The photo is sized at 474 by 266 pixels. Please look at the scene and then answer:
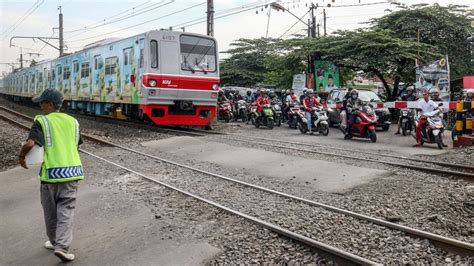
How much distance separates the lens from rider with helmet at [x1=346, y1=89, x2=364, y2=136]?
13.0m

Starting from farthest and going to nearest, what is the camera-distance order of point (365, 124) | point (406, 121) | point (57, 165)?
point (406, 121) → point (365, 124) → point (57, 165)

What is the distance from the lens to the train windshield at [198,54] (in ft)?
45.1

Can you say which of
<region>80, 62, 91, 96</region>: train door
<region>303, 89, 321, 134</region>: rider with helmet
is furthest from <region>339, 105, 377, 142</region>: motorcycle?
<region>80, 62, 91, 96</region>: train door

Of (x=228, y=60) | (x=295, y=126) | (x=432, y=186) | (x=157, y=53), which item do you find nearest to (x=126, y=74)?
(x=157, y=53)

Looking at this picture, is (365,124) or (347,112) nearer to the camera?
Result: (365,124)

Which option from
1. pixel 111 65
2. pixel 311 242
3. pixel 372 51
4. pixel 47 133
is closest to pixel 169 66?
pixel 111 65

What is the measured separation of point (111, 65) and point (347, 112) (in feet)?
26.3

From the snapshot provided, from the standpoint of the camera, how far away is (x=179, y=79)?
1351 cm

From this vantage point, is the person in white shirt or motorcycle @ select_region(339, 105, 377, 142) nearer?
the person in white shirt

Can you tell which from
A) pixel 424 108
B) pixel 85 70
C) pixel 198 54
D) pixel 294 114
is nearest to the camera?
pixel 424 108

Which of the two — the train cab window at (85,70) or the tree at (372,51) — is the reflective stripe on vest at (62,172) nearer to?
the train cab window at (85,70)

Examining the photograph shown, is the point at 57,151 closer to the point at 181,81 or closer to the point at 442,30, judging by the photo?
the point at 181,81

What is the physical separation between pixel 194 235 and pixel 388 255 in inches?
75.7

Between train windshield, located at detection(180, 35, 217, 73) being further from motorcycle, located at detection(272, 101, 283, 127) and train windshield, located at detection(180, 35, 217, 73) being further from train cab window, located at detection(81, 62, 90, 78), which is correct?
train cab window, located at detection(81, 62, 90, 78)
